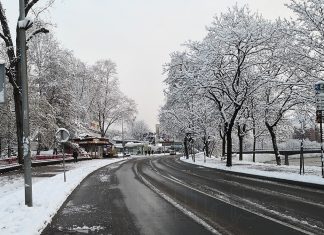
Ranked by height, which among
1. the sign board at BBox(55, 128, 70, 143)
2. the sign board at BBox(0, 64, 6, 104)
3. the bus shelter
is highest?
the sign board at BBox(0, 64, 6, 104)

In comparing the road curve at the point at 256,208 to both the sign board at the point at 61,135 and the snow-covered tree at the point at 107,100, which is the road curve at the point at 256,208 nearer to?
the sign board at the point at 61,135

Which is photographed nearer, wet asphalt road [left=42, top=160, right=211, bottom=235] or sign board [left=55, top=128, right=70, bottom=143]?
wet asphalt road [left=42, top=160, right=211, bottom=235]

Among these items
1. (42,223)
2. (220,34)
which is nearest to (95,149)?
(220,34)

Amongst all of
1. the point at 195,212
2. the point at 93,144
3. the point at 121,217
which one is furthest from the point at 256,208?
the point at 93,144

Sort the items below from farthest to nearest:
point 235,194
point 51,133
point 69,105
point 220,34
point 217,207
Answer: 1. point 69,105
2. point 51,133
3. point 220,34
4. point 235,194
5. point 217,207

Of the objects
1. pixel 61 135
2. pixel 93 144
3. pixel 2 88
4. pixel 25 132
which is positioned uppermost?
pixel 2 88

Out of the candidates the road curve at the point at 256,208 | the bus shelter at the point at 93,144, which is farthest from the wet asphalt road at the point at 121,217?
the bus shelter at the point at 93,144

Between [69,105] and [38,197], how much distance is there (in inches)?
1569

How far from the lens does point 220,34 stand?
33969mm

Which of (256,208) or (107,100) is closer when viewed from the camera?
(256,208)

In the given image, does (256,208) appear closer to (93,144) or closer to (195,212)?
(195,212)

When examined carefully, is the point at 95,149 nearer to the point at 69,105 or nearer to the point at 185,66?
the point at 69,105

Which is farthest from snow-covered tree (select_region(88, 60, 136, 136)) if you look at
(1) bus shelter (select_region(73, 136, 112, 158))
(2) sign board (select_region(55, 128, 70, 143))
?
(2) sign board (select_region(55, 128, 70, 143))

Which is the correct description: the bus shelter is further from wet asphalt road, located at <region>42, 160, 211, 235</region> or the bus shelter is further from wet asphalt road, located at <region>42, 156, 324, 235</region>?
wet asphalt road, located at <region>42, 160, 211, 235</region>
